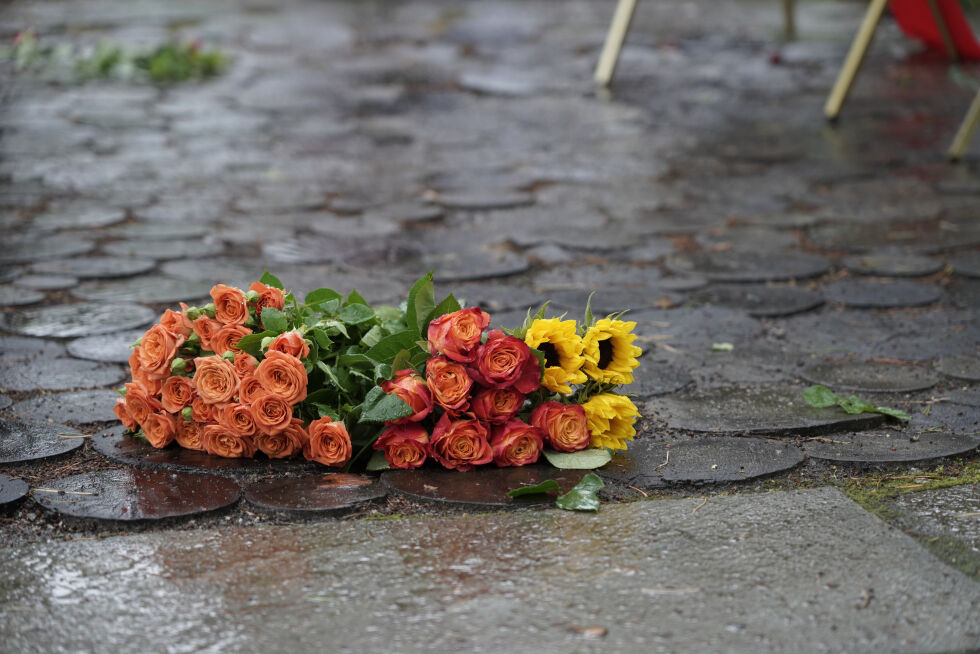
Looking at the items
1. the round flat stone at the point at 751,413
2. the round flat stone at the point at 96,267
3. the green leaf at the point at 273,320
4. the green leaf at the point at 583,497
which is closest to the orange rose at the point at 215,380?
the green leaf at the point at 273,320

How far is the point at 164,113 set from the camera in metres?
5.49

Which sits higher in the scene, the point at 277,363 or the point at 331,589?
the point at 277,363

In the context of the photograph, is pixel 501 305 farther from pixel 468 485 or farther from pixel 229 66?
pixel 229 66

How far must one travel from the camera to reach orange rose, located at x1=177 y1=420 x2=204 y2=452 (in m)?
1.94

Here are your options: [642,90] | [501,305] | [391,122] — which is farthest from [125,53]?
[501,305]

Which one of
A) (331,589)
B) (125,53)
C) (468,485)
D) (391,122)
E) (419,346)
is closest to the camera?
(331,589)

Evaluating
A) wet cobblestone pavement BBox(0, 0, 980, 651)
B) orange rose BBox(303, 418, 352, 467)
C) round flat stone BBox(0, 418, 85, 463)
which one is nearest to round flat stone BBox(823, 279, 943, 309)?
wet cobblestone pavement BBox(0, 0, 980, 651)

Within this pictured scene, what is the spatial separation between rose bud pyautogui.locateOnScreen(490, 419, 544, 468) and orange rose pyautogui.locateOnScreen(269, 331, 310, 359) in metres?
0.36

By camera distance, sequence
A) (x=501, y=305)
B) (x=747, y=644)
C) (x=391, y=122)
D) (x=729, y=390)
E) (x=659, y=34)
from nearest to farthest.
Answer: (x=747, y=644) < (x=729, y=390) < (x=501, y=305) < (x=391, y=122) < (x=659, y=34)

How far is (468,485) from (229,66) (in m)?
5.47

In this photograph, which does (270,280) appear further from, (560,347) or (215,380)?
(560,347)

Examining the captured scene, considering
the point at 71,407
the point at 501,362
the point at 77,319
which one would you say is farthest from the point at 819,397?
the point at 77,319

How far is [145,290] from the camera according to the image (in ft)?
9.69

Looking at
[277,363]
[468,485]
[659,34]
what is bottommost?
[468,485]
